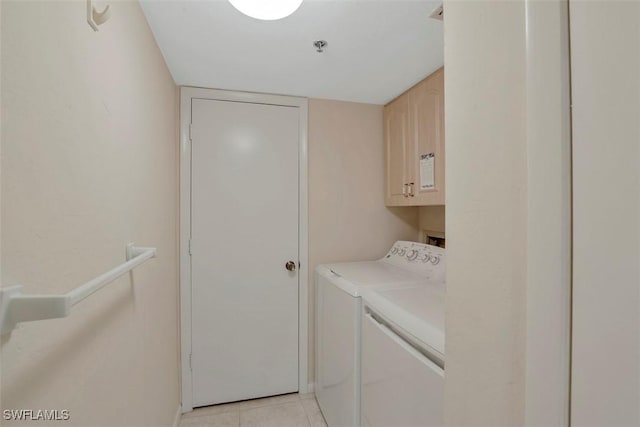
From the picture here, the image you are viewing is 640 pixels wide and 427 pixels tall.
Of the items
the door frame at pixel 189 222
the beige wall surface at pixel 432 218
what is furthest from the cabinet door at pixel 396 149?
the door frame at pixel 189 222

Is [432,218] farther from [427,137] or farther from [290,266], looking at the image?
[290,266]

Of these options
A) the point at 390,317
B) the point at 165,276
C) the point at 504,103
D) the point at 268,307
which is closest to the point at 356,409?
the point at 390,317

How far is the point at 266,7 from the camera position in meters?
1.04

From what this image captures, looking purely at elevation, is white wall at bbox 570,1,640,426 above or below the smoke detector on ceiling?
below

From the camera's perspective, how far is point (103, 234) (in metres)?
0.78

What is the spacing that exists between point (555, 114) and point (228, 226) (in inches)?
73.3

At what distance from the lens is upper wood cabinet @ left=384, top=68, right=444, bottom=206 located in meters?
1.61

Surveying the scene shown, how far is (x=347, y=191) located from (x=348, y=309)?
1.00 meters

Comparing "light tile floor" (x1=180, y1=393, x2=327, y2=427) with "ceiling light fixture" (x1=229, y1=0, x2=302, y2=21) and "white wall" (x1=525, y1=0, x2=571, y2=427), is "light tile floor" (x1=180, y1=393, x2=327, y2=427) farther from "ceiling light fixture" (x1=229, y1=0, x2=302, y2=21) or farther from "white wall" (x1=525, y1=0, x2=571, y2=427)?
"ceiling light fixture" (x1=229, y1=0, x2=302, y2=21)

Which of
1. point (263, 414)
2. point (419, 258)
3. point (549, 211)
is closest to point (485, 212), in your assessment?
point (549, 211)

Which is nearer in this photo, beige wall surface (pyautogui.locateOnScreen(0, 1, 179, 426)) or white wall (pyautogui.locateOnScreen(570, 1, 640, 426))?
white wall (pyautogui.locateOnScreen(570, 1, 640, 426))

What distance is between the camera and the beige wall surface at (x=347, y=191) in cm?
212

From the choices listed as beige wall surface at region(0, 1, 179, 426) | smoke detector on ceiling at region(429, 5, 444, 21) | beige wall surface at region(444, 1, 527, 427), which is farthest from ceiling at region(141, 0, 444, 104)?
beige wall surface at region(444, 1, 527, 427)

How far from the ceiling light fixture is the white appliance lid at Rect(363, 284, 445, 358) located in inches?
48.5
